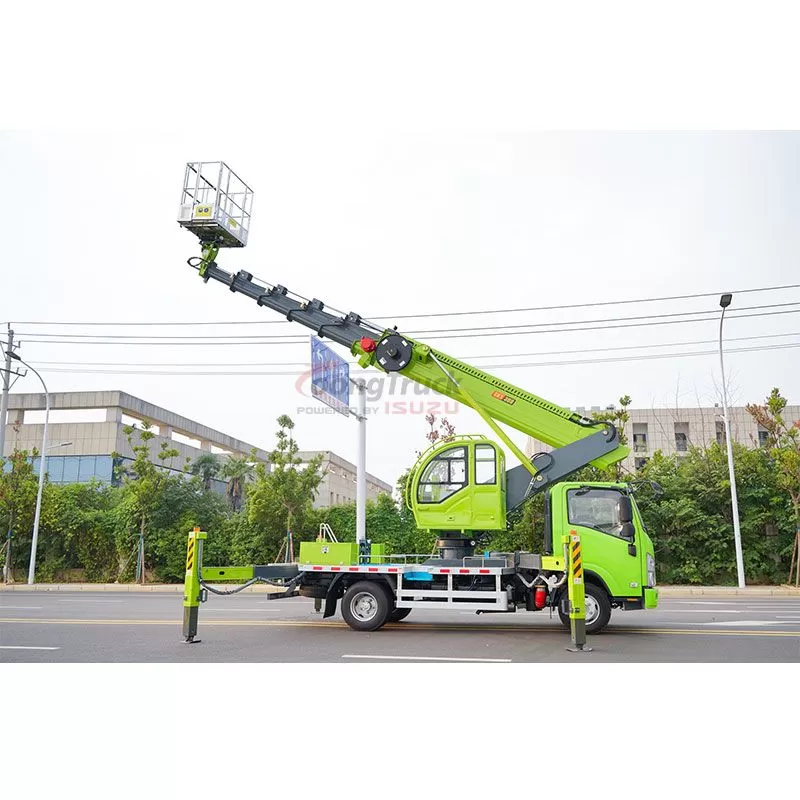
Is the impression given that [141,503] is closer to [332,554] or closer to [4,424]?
[4,424]

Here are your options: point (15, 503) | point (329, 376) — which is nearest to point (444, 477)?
point (329, 376)

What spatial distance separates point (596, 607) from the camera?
10.3m

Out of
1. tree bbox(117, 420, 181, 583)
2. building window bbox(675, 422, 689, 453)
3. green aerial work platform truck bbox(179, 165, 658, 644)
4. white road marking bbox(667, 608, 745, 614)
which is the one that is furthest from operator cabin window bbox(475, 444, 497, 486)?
building window bbox(675, 422, 689, 453)

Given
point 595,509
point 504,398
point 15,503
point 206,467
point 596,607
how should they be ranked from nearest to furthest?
1. point 596,607
2. point 595,509
3. point 504,398
4. point 15,503
5. point 206,467

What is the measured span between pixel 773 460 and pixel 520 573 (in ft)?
59.0

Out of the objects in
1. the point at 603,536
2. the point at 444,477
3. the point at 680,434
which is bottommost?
the point at 603,536

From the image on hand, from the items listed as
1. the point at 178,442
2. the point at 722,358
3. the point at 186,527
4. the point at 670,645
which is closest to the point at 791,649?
the point at 670,645

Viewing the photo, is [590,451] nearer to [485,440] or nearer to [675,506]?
[485,440]

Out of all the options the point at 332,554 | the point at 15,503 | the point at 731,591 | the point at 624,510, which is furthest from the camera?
the point at 15,503

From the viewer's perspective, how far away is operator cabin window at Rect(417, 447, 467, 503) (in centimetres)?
1101

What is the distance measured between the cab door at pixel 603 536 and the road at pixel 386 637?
89 cm

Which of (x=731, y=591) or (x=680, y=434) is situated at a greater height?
(x=680, y=434)

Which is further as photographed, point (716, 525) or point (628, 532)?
point (716, 525)

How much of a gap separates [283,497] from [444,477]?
15106mm
